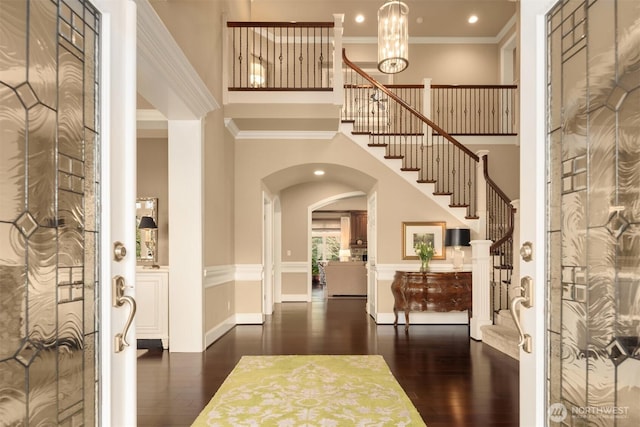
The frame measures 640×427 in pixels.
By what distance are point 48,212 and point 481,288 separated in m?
5.57

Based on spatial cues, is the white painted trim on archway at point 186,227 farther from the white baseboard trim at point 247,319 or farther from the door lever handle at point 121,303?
the door lever handle at point 121,303

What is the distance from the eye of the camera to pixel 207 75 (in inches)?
205

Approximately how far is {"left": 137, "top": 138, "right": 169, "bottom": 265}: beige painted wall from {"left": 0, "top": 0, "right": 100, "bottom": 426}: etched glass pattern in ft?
15.4

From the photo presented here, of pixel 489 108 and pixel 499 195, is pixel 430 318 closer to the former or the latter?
pixel 499 195

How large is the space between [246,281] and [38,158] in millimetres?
5661

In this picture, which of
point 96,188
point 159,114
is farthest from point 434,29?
point 96,188

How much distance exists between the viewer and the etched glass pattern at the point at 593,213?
45.6 inches

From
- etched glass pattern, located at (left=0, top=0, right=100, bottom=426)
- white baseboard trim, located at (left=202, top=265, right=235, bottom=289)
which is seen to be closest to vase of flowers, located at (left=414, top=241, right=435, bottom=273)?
white baseboard trim, located at (left=202, top=265, right=235, bottom=289)

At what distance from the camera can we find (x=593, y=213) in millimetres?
1287

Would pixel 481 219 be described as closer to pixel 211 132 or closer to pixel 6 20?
pixel 211 132

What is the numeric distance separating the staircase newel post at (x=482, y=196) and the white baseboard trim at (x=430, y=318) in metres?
1.37

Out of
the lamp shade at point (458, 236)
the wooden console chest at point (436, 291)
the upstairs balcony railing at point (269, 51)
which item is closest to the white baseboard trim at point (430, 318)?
the wooden console chest at point (436, 291)

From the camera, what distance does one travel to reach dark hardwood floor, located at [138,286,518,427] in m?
3.11

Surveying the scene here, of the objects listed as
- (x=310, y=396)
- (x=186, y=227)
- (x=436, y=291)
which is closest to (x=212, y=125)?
(x=186, y=227)
